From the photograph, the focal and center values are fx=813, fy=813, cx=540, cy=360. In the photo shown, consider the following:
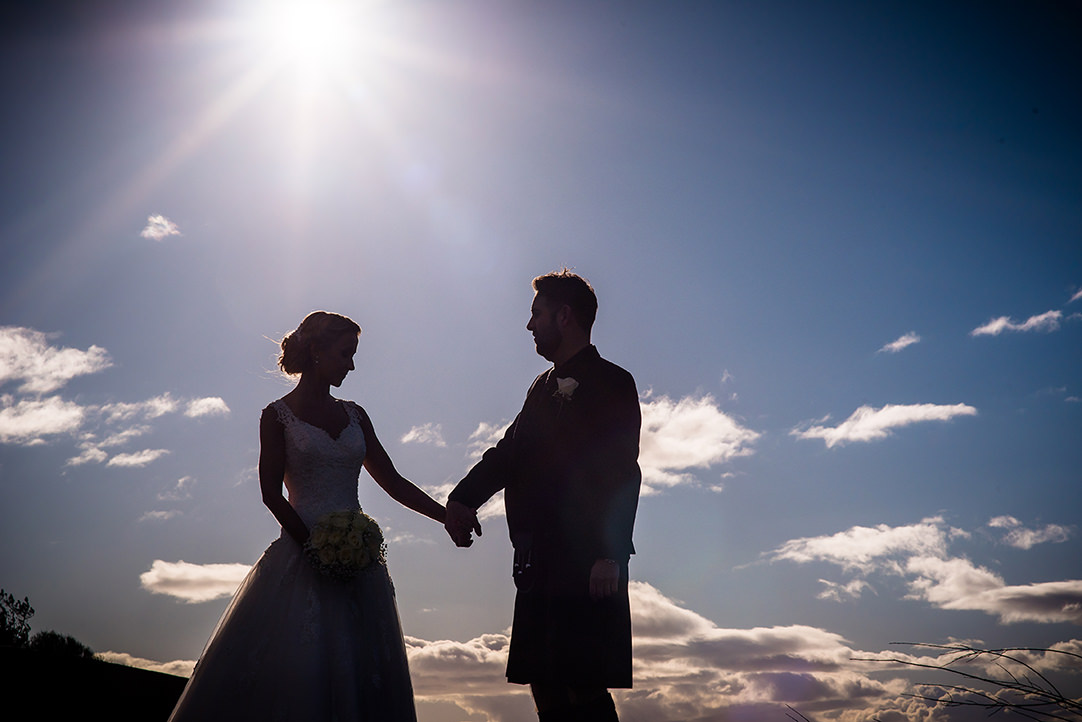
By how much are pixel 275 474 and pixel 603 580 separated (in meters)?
2.53

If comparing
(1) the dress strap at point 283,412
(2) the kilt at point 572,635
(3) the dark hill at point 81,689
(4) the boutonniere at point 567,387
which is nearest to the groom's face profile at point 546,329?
(4) the boutonniere at point 567,387

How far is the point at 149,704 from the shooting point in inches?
293

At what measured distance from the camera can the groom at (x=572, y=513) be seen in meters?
4.88

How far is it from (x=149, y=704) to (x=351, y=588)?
10.8 feet

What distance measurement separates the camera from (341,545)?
547cm

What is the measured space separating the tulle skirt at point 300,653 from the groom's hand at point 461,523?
0.60 m

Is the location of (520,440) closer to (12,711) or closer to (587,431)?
(587,431)

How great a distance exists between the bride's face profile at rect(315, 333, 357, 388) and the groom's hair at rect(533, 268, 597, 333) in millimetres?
1606

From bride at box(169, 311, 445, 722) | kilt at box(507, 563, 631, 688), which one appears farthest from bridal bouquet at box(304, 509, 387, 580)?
kilt at box(507, 563, 631, 688)

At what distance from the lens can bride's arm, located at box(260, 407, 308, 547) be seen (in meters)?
5.67

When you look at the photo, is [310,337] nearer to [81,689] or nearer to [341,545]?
[341,545]

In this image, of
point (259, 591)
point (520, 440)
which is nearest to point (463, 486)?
point (520, 440)

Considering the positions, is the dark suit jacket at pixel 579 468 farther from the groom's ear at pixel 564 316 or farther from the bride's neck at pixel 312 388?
the bride's neck at pixel 312 388

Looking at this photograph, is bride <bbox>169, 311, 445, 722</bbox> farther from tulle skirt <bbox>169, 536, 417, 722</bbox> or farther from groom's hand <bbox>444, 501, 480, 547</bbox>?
groom's hand <bbox>444, 501, 480, 547</bbox>
